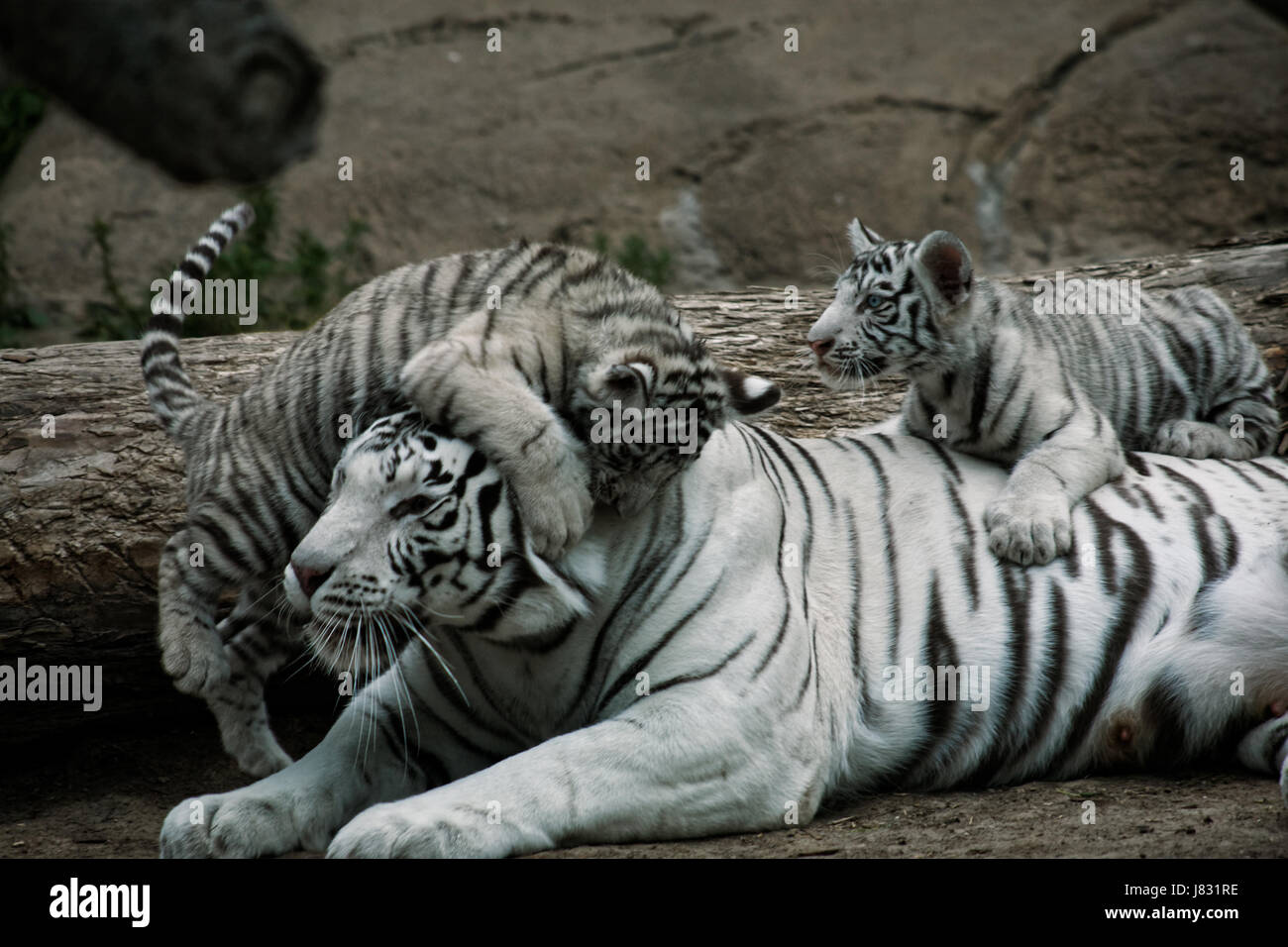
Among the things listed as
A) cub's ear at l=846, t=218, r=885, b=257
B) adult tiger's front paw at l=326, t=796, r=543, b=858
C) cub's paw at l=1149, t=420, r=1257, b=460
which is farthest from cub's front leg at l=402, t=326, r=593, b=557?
cub's paw at l=1149, t=420, r=1257, b=460

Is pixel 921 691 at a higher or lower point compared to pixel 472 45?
lower

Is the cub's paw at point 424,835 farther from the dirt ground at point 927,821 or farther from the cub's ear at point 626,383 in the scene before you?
the cub's ear at point 626,383

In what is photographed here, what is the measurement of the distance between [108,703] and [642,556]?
5.12 ft

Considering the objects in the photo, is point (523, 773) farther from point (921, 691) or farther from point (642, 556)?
point (921, 691)

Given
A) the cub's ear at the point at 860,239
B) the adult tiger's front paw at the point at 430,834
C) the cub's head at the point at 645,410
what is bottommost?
the adult tiger's front paw at the point at 430,834

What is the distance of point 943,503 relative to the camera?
2.84 metres

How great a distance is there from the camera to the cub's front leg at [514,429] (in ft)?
7.45

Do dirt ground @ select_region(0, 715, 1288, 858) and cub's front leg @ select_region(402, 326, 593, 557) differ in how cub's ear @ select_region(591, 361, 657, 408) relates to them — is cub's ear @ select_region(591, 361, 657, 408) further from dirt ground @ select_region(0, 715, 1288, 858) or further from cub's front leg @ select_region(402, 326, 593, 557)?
dirt ground @ select_region(0, 715, 1288, 858)

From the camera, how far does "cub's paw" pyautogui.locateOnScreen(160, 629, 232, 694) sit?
2654 millimetres

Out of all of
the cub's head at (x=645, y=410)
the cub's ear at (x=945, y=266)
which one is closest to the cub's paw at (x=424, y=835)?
the cub's head at (x=645, y=410)

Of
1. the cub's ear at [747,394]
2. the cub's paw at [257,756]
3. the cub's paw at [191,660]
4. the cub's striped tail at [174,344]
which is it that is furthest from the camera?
the cub's striped tail at [174,344]

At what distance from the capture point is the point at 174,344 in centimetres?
305

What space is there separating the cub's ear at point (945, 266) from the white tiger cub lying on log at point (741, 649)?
1.33 feet
